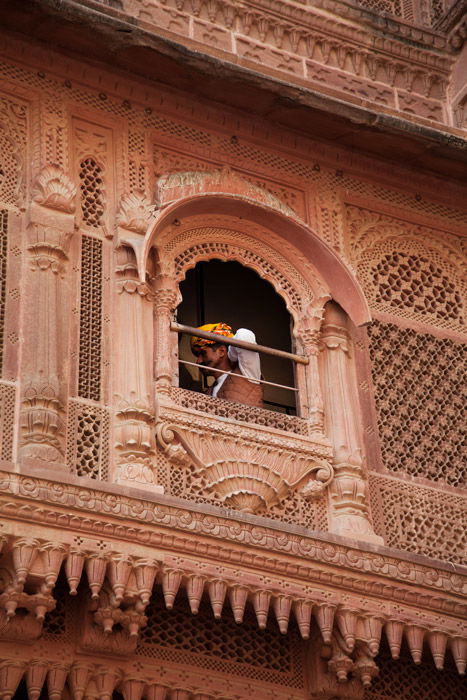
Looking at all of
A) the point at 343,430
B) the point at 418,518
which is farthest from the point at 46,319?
the point at 418,518

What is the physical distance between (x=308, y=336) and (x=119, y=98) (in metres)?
1.85

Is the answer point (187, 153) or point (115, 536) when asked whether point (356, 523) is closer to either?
point (115, 536)

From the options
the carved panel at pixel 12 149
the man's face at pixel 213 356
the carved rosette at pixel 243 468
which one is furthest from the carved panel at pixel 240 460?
the carved panel at pixel 12 149

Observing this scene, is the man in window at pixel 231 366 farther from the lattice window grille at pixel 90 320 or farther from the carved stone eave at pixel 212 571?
the carved stone eave at pixel 212 571

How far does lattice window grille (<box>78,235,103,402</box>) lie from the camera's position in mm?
9541

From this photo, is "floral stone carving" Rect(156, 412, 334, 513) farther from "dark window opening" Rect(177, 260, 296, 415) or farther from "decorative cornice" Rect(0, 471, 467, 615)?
"dark window opening" Rect(177, 260, 296, 415)

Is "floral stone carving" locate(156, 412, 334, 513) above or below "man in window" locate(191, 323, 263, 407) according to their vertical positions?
below

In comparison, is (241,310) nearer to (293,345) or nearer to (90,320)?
(293,345)

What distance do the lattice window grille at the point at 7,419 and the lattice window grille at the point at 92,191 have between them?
133 centimetres

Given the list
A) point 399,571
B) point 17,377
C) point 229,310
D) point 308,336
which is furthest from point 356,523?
point 229,310

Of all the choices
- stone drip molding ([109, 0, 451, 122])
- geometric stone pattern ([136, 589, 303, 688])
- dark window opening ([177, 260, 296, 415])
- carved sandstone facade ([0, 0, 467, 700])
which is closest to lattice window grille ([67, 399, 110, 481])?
carved sandstone facade ([0, 0, 467, 700])

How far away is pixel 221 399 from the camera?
32.4 feet

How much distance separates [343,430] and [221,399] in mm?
759

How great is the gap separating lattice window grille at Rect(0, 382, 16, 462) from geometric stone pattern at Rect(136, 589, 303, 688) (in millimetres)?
1080
